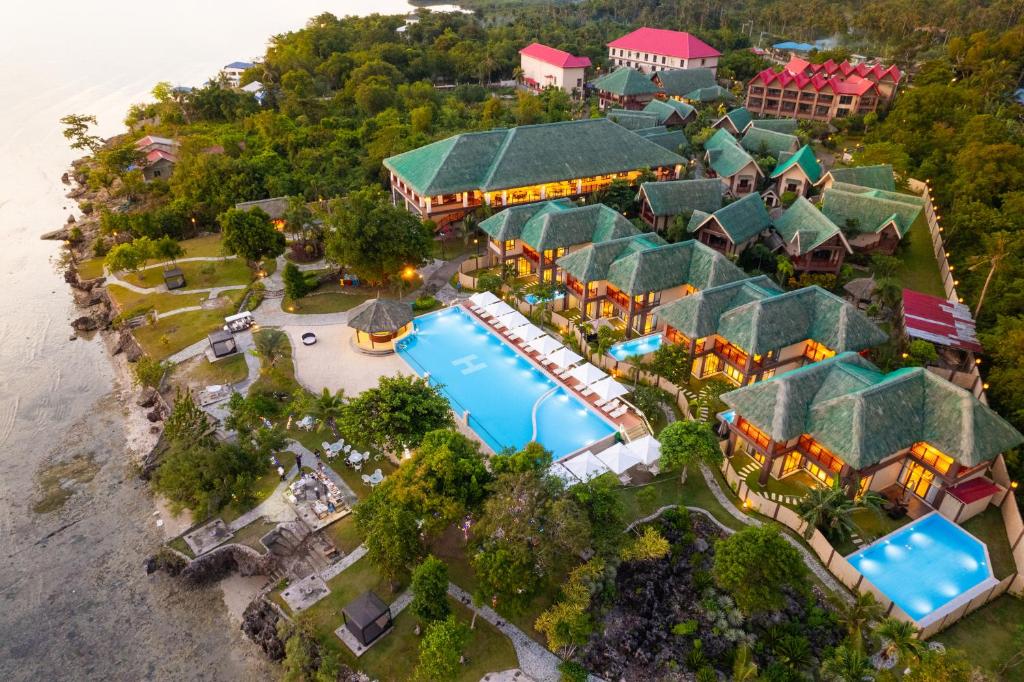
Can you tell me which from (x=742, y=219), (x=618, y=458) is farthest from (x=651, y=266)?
(x=618, y=458)

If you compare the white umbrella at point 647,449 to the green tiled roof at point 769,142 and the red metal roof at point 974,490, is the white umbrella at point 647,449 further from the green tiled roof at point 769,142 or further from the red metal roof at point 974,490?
the green tiled roof at point 769,142

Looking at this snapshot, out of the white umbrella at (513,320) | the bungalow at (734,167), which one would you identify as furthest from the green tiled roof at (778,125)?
the white umbrella at (513,320)

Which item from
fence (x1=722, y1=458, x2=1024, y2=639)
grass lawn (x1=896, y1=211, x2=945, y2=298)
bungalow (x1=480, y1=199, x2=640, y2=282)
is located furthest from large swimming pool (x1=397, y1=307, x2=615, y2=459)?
grass lawn (x1=896, y1=211, x2=945, y2=298)

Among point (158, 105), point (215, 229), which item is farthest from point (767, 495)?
point (158, 105)

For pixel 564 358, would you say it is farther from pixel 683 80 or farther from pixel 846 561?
pixel 683 80

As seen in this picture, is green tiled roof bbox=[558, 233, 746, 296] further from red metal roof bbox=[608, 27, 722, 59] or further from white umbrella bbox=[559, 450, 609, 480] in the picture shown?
red metal roof bbox=[608, 27, 722, 59]

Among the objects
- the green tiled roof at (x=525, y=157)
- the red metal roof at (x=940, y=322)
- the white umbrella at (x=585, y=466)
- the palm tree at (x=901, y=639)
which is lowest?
the white umbrella at (x=585, y=466)

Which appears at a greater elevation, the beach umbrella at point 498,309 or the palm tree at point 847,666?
the palm tree at point 847,666
